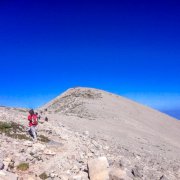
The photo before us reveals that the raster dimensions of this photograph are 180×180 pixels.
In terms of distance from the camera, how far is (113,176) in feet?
28.3

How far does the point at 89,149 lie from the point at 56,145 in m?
2.74

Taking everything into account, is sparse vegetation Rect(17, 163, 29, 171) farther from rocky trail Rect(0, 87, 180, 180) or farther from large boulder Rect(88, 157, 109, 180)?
large boulder Rect(88, 157, 109, 180)

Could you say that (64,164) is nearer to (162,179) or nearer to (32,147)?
(32,147)

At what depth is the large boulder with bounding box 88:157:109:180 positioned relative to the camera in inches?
337

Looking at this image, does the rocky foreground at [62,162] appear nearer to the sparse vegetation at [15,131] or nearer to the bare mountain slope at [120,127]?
the sparse vegetation at [15,131]

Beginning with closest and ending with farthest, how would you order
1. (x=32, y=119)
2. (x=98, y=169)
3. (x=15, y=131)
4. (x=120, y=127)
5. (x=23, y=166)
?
1. (x=23, y=166)
2. (x=98, y=169)
3. (x=15, y=131)
4. (x=32, y=119)
5. (x=120, y=127)

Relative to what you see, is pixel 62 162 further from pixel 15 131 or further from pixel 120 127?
pixel 120 127

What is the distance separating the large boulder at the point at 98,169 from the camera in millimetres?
8562

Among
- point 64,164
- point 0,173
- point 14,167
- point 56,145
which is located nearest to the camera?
point 0,173

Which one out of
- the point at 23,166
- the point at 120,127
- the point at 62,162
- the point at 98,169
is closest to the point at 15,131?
the point at 23,166

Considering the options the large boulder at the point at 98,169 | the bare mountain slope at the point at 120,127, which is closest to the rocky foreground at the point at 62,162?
the large boulder at the point at 98,169

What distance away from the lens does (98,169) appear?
8.86m

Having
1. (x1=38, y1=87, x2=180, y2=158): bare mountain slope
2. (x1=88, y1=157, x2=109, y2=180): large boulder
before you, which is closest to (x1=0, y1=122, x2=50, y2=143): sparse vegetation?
(x1=88, y1=157, x2=109, y2=180): large boulder

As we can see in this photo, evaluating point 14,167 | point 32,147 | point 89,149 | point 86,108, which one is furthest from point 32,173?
point 86,108
